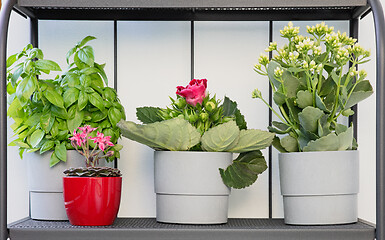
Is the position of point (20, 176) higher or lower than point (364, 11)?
lower

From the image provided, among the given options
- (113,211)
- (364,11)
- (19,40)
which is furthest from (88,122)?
(364,11)

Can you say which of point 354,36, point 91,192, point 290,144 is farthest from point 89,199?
point 354,36

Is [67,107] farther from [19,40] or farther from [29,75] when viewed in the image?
[19,40]

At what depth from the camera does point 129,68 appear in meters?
1.12

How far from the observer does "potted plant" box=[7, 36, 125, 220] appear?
936 mm

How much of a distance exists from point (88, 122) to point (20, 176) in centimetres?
26

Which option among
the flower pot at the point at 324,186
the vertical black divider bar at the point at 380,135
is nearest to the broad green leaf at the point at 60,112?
the flower pot at the point at 324,186

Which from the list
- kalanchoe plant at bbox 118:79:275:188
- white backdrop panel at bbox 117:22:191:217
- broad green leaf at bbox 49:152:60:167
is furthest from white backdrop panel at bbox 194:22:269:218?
broad green leaf at bbox 49:152:60:167

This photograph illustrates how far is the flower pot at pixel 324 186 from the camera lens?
88cm

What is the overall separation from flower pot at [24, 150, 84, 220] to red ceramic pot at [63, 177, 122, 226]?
0.07 m

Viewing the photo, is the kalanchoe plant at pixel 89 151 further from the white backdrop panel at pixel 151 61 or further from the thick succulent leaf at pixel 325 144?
the thick succulent leaf at pixel 325 144

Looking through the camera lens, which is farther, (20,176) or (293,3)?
(20,176)

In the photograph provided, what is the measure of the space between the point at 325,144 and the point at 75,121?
45 cm

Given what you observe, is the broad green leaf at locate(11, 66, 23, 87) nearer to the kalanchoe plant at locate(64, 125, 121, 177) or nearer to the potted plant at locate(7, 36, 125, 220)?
the potted plant at locate(7, 36, 125, 220)
